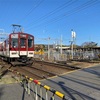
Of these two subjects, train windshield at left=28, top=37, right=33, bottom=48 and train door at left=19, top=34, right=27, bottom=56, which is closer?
train door at left=19, top=34, right=27, bottom=56

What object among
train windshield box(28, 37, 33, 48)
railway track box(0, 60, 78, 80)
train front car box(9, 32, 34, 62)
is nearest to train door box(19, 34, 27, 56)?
train front car box(9, 32, 34, 62)

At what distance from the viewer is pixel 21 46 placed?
23297mm

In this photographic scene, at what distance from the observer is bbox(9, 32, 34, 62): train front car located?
2288 centimetres

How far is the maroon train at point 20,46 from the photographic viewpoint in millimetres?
22859

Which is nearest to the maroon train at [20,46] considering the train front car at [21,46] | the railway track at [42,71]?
the train front car at [21,46]

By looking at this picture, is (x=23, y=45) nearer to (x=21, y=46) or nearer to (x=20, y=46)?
(x=21, y=46)

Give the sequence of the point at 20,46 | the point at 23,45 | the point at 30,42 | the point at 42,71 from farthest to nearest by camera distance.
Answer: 1. the point at 30,42
2. the point at 23,45
3. the point at 20,46
4. the point at 42,71

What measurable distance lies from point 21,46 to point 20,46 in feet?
0.37

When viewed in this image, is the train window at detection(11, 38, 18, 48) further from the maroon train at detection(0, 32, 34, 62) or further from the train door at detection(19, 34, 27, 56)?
the train door at detection(19, 34, 27, 56)

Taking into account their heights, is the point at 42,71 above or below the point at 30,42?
below

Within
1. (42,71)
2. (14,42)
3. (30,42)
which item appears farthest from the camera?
(30,42)

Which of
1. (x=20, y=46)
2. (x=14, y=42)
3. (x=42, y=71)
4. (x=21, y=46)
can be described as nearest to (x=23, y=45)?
(x=21, y=46)

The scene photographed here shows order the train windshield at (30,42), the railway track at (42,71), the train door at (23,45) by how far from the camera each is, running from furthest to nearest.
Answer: the train windshield at (30,42), the train door at (23,45), the railway track at (42,71)

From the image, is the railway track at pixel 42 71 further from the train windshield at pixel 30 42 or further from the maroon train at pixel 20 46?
the train windshield at pixel 30 42
